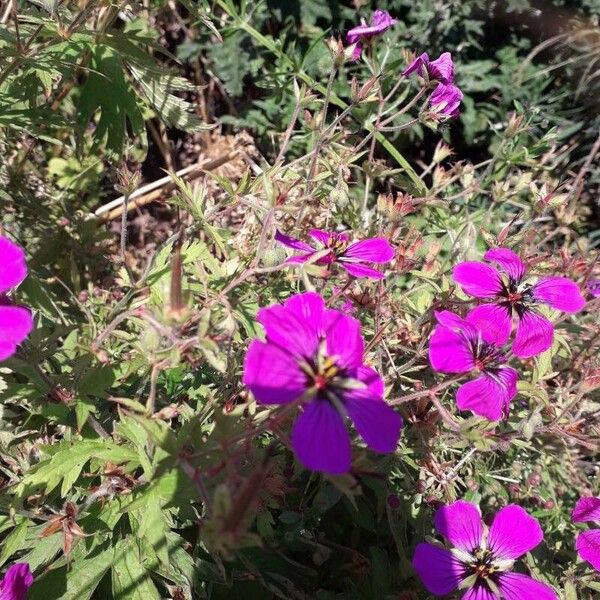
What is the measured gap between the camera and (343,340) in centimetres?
109

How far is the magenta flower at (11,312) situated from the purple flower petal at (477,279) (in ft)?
2.83

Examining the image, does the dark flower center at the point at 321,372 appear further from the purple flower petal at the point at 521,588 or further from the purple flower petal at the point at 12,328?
the purple flower petal at the point at 521,588

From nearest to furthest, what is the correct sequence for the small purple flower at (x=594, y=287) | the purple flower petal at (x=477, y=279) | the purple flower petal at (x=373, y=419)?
the purple flower petal at (x=373, y=419)
the purple flower petal at (x=477, y=279)
the small purple flower at (x=594, y=287)

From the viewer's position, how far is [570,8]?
3.16 metres

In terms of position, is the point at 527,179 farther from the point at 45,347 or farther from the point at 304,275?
the point at 45,347

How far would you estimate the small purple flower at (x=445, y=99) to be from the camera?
5.61 ft

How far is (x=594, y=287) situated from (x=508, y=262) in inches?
20.3

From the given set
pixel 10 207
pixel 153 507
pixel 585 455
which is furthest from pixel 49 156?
pixel 585 455

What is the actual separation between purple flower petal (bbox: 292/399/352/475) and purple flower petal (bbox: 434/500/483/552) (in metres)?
0.61

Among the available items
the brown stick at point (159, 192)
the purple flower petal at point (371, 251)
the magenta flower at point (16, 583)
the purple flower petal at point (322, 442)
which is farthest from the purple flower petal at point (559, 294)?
the brown stick at point (159, 192)

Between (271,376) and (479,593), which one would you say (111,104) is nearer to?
(271,376)

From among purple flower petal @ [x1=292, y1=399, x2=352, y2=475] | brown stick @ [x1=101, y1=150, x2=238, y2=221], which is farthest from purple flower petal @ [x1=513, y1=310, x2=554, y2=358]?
brown stick @ [x1=101, y1=150, x2=238, y2=221]

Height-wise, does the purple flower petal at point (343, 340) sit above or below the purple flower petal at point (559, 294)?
above

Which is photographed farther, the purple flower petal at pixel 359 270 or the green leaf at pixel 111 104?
the green leaf at pixel 111 104
